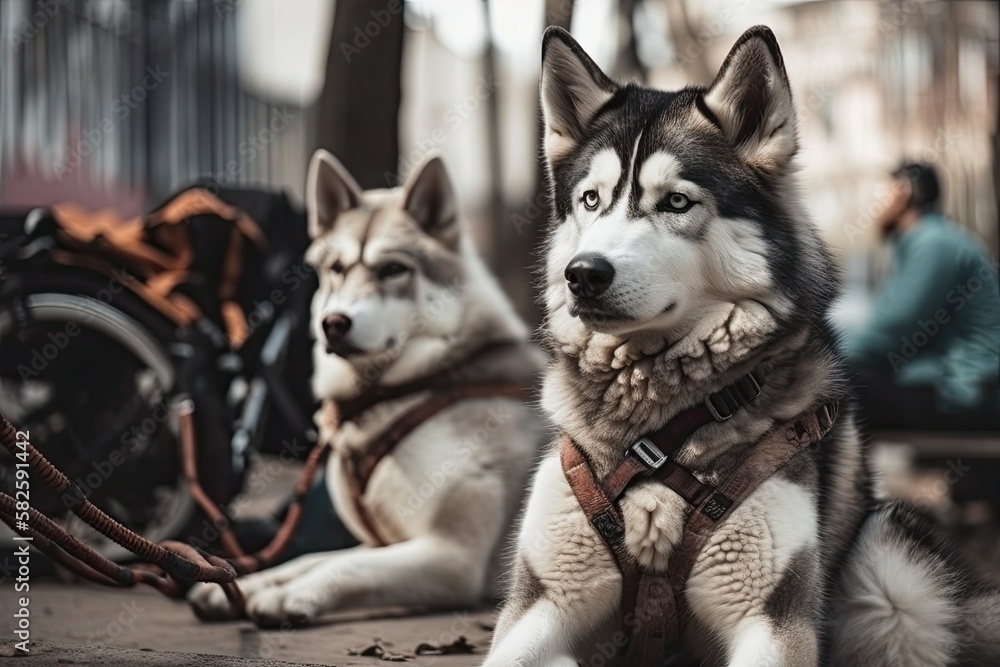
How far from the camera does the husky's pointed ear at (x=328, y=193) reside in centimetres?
439

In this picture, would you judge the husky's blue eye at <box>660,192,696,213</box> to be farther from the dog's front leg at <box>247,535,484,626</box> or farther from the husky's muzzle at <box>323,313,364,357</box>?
the dog's front leg at <box>247,535,484,626</box>

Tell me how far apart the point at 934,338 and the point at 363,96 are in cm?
371

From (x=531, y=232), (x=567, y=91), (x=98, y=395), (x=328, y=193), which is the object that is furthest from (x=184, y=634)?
(x=531, y=232)

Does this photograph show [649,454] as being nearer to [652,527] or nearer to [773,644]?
[652,527]

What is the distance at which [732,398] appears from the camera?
265 cm

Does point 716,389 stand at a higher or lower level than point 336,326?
higher

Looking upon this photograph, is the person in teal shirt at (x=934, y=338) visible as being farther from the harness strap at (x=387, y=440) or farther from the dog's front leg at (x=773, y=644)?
the dog's front leg at (x=773, y=644)

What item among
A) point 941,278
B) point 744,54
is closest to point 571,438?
point 744,54

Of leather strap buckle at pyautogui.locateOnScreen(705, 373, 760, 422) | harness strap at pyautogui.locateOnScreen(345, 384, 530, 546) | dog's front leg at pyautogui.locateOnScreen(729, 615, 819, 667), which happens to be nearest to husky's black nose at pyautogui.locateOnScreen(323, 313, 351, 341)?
harness strap at pyautogui.locateOnScreen(345, 384, 530, 546)

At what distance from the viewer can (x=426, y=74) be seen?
16.6m

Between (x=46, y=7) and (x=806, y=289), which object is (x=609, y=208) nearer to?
(x=806, y=289)

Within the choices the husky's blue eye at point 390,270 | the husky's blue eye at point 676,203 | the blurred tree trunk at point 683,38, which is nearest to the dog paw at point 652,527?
the husky's blue eye at point 676,203

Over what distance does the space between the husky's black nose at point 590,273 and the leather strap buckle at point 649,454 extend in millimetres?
436

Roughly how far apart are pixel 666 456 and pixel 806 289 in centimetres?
59
